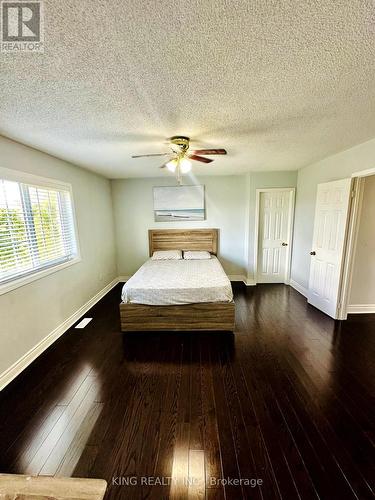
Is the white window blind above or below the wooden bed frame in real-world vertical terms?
above

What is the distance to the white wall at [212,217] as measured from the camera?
14.6ft

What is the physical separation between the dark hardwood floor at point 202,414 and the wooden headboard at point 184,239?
7.41ft

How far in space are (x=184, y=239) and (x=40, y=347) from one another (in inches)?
121

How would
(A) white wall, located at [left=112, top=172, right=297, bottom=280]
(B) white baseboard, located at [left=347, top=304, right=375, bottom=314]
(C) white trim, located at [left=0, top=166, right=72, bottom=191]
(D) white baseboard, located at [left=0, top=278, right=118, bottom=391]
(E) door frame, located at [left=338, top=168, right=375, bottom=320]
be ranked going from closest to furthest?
(D) white baseboard, located at [left=0, top=278, right=118, bottom=391], (C) white trim, located at [left=0, top=166, right=72, bottom=191], (E) door frame, located at [left=338, top=168, right=375, bottom=320], (B) white baseboard, located at [left=347, top=304, right=375, bottom=314], (A) white wall, located at [left=112, top=172, right=297, bottom=280]

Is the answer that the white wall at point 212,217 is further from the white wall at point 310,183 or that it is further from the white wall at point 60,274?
the white wall at point 310,183

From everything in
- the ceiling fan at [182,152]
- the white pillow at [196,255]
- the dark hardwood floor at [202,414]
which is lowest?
the dark hardwood floor at [202,414]

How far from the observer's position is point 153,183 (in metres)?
Result: 4.50

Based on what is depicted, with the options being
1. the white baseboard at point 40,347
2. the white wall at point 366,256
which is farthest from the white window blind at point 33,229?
the white wall at point 366,256

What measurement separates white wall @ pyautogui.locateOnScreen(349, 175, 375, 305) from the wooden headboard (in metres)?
2.47

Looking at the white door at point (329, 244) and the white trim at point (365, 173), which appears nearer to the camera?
the white trim at point (365, 173)

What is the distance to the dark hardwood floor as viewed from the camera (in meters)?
1.25

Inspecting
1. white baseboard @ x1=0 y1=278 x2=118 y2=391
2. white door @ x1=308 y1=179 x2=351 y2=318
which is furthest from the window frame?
white door @ x1=308 y1=179 x2=351 y2=318

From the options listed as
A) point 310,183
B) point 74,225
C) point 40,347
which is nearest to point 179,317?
point 40,347

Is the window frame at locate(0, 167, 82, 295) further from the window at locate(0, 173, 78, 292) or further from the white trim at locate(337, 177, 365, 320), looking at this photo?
the white trim at locate(337, 177, 365, 320)
